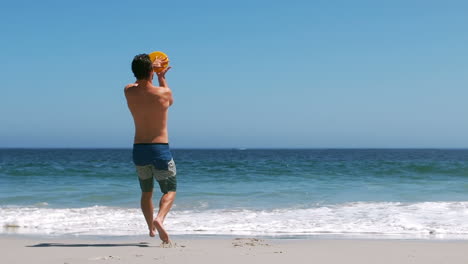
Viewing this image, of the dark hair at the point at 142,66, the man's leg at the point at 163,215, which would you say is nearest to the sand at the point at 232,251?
the man's leg at the point at 163,215

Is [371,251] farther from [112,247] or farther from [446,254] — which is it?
[112,247]

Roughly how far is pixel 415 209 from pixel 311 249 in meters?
4.13

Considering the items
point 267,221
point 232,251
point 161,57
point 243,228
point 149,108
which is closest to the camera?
point 149,108

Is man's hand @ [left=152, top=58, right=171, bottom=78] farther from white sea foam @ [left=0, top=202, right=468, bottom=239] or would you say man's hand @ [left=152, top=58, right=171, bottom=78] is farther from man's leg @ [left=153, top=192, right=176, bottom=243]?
white sea foam @ [left=0, top=202, right=468, bottom=239]

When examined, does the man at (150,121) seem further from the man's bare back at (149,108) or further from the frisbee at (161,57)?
the frisbee at (161,57)

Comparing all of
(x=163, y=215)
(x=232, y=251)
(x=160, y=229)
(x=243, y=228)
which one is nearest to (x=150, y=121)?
(x=163, y=215)

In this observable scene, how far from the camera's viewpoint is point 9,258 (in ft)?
14.7

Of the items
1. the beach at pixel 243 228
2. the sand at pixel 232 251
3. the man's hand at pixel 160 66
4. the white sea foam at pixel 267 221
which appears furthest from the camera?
the white sea foam at pixel 267 221

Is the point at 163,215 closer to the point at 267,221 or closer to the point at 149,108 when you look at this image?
the point at 149,108

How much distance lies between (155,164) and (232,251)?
3.29 ft

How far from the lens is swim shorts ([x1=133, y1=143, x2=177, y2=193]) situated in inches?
183

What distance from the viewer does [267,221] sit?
7.30 meters

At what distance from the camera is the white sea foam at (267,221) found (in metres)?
6.48

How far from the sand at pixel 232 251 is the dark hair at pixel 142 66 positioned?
1492 mm
